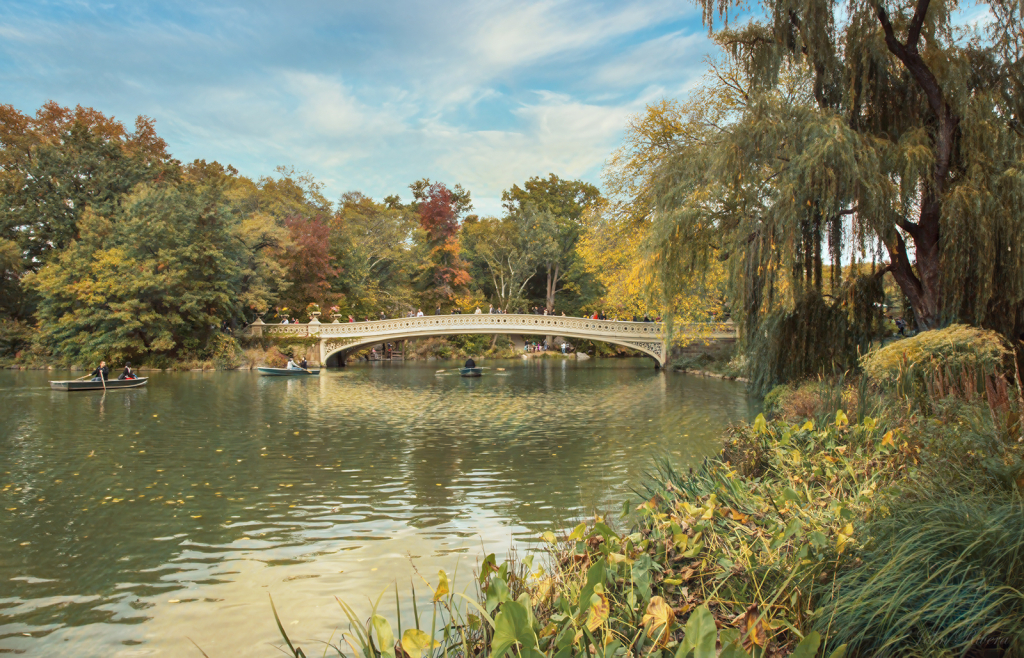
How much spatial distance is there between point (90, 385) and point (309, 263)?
1922cm

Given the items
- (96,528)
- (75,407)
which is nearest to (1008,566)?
(96,528)

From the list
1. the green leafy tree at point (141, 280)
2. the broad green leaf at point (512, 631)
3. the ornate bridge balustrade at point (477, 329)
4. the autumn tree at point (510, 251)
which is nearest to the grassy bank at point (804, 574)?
the broad green leaf at point (512, 631)

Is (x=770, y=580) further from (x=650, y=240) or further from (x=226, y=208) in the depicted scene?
(x=226, y=208)

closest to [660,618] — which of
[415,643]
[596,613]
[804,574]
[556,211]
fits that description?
[596,613]

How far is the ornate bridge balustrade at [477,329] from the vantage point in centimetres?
3388

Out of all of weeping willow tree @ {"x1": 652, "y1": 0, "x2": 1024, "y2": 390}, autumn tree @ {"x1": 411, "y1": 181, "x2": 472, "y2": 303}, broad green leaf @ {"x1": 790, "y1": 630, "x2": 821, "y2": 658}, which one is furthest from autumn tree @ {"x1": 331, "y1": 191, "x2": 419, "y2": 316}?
broad green leaf @ {"x1": 790, "y1": 630, "x2": 821, "y2": 658}

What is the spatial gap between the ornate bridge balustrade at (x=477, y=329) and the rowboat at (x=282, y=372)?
5559mm

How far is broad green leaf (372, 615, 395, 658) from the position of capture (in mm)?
2568

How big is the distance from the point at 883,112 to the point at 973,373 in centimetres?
582

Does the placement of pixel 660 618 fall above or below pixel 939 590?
below

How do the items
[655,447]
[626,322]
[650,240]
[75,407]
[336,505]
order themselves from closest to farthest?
[336,505], [655,447], [650,240], [75,407], [626,322]

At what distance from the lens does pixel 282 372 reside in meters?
30.5

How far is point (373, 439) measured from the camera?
41.7 feet

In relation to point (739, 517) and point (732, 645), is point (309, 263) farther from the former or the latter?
point (732, 645)
